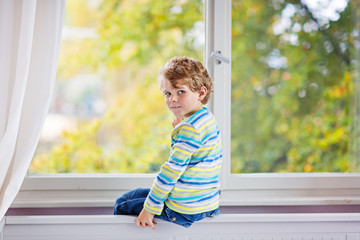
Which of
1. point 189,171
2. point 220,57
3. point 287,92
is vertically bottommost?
point 189,171

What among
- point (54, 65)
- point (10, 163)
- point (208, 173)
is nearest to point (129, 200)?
point (208, 173)

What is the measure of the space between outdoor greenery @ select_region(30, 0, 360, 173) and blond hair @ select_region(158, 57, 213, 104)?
102 cm

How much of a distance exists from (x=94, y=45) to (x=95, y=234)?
1.95 metres

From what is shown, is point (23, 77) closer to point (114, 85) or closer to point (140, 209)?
point (140, 209)

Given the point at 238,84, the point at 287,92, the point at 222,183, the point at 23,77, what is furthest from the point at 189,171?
the point at 287,92

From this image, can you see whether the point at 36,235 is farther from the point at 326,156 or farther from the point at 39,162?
the point at 326,156

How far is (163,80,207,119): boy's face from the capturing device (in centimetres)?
110

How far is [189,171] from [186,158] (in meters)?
0.06

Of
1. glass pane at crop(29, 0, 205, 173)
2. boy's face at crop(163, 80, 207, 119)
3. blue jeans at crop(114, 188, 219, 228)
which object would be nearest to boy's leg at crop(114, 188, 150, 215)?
blue jeans at crop(114, 188, 219, 228)

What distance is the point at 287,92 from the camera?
239cm

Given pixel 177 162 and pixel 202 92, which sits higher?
pixel 202 92

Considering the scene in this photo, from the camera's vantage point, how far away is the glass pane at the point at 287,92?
7.29 feet

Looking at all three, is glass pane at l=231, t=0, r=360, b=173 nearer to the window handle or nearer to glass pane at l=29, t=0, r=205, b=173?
glass pane at l=29, t=0, r=205, b=173

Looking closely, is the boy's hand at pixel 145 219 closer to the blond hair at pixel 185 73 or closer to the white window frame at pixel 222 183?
the white window frame at pixel 222 183
